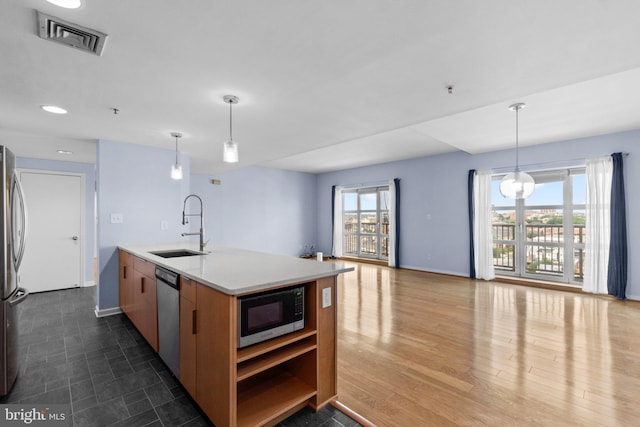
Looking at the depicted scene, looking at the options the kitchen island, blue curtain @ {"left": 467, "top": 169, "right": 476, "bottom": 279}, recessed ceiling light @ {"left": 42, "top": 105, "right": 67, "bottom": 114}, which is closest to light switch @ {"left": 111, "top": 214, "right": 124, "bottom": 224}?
recessed ceiling light @ {"left": 42, "top": 105, "right": 67, "bottom": 114}

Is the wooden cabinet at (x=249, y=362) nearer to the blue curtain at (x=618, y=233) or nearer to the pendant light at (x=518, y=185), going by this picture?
the pendant light at (x=518, y=185)

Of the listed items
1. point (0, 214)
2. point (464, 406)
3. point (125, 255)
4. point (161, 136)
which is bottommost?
point (464, 406)

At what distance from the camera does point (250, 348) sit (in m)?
1.66

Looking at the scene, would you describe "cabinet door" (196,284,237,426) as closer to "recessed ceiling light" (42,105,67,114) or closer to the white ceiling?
the white ceiling

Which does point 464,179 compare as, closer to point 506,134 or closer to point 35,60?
point 506,134

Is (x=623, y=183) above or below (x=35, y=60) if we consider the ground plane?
below

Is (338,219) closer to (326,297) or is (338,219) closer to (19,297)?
(326,297)

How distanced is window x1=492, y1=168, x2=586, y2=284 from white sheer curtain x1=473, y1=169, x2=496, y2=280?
0.37m

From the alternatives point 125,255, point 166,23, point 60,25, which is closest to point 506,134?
point 166,23

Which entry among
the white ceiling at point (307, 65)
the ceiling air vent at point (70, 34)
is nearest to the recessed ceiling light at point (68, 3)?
the white ceiling at point (307, 65)

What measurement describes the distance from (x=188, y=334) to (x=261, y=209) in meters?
6.38

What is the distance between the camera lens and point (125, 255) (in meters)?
3.54

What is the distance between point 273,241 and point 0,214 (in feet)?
21.5

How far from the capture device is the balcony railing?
199 inches
